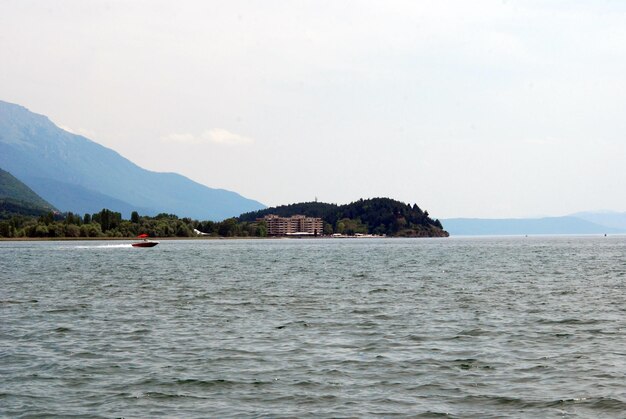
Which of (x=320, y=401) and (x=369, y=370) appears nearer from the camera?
(x=320, y=401)

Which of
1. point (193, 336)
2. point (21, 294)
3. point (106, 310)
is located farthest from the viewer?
point (21, 294)

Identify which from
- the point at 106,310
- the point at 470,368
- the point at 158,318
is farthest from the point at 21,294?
the point at 470,368

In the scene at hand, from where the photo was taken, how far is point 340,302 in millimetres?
61750

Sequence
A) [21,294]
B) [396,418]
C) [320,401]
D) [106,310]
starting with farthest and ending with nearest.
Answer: [21,294], [106,310], [320,401], [396,418]

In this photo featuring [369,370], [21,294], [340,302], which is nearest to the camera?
[369,370]

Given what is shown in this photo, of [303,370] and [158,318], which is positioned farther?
[158,318]

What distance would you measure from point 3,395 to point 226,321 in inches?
845

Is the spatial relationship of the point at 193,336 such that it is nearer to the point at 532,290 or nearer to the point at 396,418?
the point at 396,418

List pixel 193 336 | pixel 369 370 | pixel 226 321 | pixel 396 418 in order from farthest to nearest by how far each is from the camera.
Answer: pixel 226 321
pixel 193 336
pixel 369 370
pixel 396 418

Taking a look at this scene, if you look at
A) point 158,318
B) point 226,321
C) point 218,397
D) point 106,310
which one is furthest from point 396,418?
point 106,310

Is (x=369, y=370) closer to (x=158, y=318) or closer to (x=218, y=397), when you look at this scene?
(x=218, y=397)

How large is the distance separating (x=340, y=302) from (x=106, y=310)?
17515 mm

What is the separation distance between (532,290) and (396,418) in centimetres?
5196

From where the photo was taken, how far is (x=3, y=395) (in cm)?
2809
